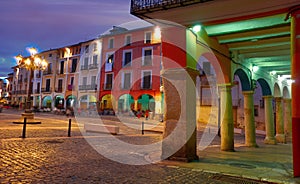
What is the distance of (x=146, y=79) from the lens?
3025 cm

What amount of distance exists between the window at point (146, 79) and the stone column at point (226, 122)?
20565 mm

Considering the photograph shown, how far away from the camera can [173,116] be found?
6598 mm

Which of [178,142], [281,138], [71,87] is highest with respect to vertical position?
[71,87]

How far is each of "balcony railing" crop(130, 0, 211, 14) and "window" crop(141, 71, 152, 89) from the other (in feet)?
75.6

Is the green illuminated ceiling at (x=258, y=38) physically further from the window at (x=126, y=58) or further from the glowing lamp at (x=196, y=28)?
the window at (x=126, y=58)

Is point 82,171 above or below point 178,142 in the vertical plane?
below

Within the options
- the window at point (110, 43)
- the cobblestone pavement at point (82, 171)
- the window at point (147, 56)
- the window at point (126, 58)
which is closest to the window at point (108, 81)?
the window at point (126, 58)

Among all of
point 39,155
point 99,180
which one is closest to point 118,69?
point 39,155

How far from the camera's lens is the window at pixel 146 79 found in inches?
1177

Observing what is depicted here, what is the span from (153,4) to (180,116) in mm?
3133

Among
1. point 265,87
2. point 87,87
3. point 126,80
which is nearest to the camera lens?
point 265,87

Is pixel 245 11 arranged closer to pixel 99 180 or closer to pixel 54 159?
pixel 99 180

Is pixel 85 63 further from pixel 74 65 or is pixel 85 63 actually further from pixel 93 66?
pixel 74 65

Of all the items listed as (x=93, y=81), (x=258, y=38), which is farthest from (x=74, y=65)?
(x=258, y=38)
